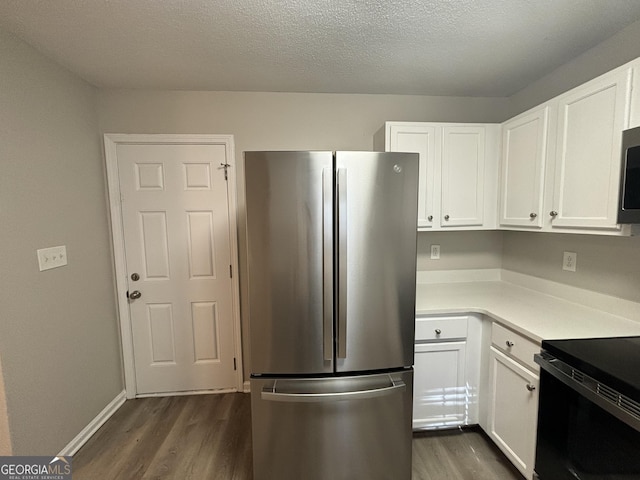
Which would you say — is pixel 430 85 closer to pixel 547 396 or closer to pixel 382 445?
pixel 547 396

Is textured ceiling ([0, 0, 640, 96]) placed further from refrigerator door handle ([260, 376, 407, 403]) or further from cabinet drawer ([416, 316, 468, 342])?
refrigerator door handle ([260, 376, 407, 403])

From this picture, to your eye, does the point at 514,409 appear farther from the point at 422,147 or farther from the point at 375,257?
the point at 422,147

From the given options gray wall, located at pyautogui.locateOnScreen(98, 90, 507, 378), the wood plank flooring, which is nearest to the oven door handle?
the wood plank flooring

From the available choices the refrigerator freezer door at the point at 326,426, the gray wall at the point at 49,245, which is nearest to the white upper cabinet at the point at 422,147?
the refrigerator freezer door at the point at 326,426

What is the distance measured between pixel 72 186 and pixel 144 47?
102 cm

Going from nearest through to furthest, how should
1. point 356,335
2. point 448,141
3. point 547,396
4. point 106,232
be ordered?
point 547,396, point 356,335, point 448,141, point 106,232

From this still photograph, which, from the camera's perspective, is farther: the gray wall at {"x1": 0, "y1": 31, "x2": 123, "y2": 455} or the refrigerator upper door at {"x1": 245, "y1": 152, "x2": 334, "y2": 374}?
the gray wall at {"x1": 0, "y1": 31, "x2": 123, "y2": 455}

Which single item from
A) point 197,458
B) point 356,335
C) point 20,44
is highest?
point 20,44

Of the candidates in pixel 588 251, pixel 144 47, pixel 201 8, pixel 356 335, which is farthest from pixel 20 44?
pixel 588 251

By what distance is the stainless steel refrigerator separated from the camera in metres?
1.28

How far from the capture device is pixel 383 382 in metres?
1.38

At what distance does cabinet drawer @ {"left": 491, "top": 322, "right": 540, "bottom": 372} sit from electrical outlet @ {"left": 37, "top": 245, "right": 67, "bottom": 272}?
2.67 m

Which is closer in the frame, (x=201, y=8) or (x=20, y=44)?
(x=201, y=8)

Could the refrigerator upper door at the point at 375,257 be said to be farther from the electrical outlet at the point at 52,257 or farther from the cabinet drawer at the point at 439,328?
the electrical outlet at the point at 52,257
